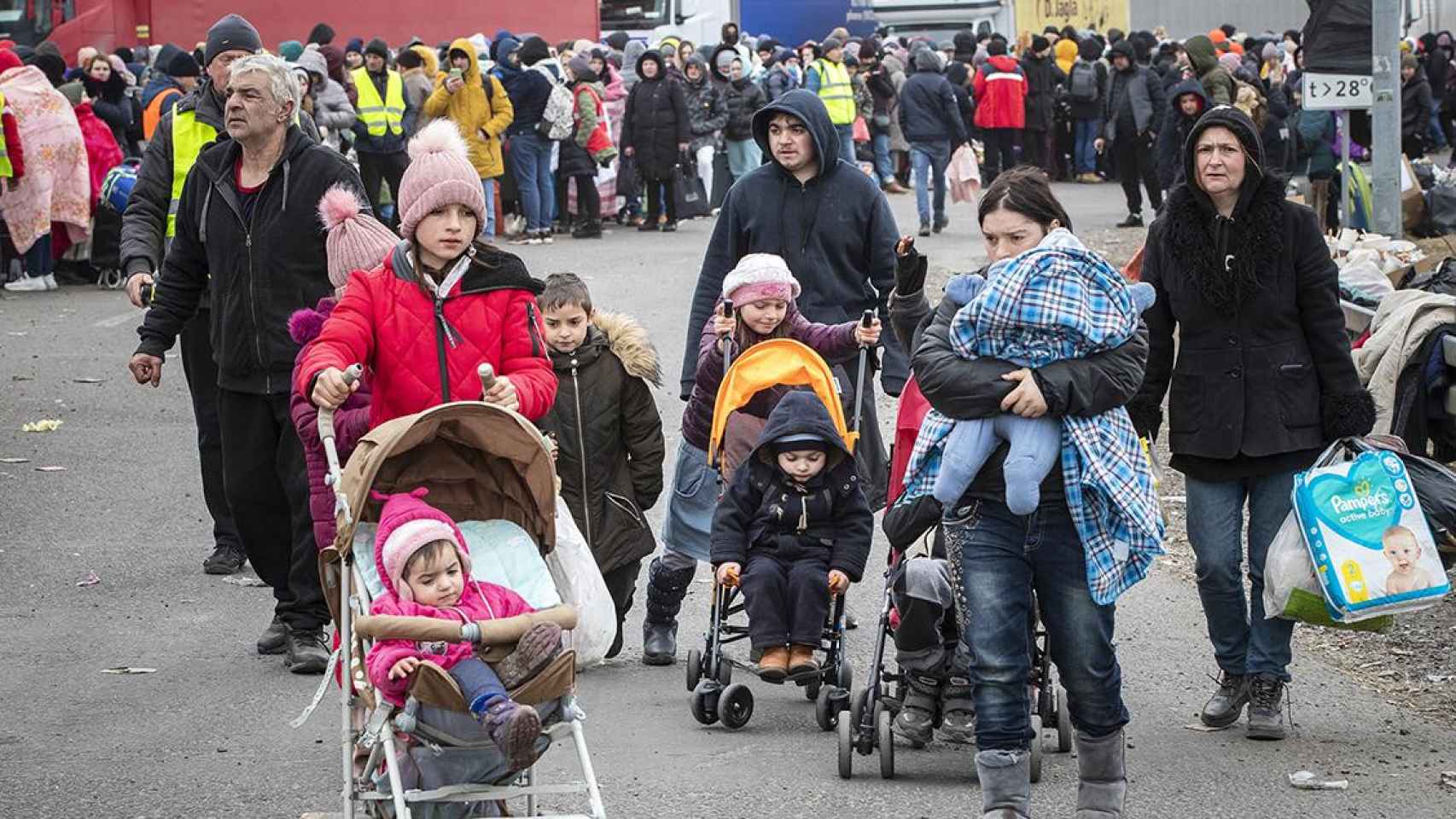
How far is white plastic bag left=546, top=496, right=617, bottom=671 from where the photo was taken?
5.46 m

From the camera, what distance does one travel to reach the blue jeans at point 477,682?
4.83 meters

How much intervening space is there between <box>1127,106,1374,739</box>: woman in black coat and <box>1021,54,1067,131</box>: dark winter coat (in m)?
24.0

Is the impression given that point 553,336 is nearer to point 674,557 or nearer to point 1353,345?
point 674,557

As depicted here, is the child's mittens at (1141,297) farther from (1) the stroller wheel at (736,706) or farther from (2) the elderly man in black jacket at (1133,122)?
(2) the elderly man in black jacket at (1133,122)

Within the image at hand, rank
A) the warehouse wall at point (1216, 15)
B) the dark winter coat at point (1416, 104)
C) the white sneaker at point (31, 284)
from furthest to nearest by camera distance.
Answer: the warehouse wall at point (1216, 15) < the dark winter coat at point (1416, 104) < the white sneaker at point (31, 284)

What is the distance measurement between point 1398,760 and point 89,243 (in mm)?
15385

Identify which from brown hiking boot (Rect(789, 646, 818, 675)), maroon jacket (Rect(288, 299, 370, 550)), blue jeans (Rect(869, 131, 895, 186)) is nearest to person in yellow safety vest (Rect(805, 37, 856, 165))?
blue jeans (Rect(869, 131, 895, 186))

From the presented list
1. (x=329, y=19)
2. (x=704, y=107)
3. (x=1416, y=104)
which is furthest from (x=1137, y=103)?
(x=329, y=19)

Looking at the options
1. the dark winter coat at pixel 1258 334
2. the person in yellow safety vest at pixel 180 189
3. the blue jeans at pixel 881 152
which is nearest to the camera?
the dark winter coat at pixel 1258 334

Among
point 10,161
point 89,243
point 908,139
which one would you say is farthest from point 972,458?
point 908,139

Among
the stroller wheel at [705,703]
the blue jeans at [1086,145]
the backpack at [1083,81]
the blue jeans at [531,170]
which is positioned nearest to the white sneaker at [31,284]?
the blue jeans at [531,170]

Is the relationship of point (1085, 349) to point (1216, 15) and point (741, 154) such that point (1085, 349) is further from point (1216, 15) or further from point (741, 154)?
point (1216, 15)

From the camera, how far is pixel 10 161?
693 inches

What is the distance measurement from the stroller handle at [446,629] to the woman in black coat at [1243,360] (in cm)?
254
